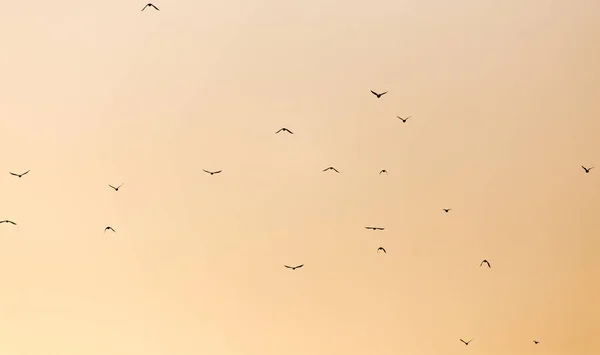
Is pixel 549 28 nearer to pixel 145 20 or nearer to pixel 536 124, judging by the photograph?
pixel 536 124

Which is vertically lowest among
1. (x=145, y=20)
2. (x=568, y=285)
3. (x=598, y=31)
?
(x=568, y=285)

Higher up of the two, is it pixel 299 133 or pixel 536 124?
pixel 299 133

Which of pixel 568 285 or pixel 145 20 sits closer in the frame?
pixel 145 20

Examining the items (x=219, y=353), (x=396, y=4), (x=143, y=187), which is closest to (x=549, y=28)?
(x=396, y=4)

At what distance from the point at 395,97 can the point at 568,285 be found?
0.84 meters

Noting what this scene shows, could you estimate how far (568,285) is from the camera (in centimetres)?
173

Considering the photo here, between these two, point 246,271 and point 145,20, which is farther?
point 246,271

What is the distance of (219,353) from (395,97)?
96cm

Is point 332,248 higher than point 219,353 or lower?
higher

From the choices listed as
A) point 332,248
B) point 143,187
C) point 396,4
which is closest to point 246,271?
point 332,248

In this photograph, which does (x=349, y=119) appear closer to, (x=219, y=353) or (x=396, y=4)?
(x=396, y=4)

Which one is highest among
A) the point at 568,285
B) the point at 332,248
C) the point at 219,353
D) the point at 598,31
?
the point at 598,31

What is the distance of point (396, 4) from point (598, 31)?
0.62 m

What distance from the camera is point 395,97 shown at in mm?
1597
